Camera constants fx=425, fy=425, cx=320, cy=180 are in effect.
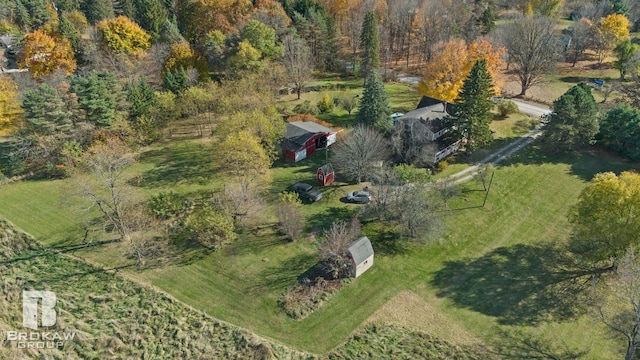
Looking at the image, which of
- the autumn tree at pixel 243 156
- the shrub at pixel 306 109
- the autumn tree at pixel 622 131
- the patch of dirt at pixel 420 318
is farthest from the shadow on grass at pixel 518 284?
the shrub at pixel 306 109

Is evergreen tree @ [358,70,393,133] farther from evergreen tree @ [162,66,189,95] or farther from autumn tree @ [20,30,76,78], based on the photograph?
autumn tree @ [20,30,76,78]

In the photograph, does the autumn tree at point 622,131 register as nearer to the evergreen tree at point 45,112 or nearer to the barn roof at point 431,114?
the barn roof at point 431,114

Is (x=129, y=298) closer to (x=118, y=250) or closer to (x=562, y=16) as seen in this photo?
(x=118, y=250)

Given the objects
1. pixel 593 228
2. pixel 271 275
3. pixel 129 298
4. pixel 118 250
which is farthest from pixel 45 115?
pixel 593 228

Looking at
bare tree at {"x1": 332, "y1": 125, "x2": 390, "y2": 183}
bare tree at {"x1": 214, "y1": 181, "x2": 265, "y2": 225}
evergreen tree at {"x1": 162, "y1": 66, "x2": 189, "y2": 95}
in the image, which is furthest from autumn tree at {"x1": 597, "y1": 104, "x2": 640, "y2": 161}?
evergreen tree at {"x1": 162, "y1": 66, "x2": 189, "y2": 95}

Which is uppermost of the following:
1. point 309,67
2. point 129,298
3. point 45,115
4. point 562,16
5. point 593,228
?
point 562,16

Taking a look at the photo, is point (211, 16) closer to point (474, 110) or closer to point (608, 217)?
point (474, 110)

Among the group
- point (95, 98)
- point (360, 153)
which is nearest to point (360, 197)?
point (360, 153)
